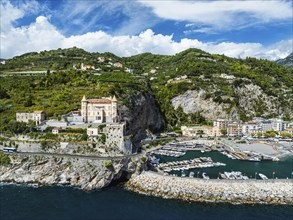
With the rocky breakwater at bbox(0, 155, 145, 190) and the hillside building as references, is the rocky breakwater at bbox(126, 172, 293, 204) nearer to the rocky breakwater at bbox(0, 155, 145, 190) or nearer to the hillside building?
the rocky breakwater at bbox(0, 155, 145, 190)

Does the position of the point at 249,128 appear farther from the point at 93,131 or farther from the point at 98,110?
the point at 93,131

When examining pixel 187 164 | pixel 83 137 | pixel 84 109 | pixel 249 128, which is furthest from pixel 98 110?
pixel 249 128

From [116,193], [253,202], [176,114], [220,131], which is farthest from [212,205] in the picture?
[176,114]

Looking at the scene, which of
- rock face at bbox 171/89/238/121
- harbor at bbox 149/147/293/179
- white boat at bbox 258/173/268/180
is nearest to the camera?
white boat at bbox 258/173/268/180

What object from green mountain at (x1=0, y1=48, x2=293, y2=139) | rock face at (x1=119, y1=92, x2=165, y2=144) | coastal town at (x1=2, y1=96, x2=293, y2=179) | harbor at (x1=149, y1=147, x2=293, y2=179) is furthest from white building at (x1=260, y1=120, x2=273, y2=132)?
rock face at (x1=119, y1=92, x2=165, y2=144)

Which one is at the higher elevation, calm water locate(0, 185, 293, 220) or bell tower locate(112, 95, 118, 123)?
bell tower locate(112, 95, 118, 123)

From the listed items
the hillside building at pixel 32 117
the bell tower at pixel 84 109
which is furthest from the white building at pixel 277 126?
the hillside building at pixel 32 117

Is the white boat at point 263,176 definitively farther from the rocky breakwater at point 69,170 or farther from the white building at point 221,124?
the white building at point 221,124
